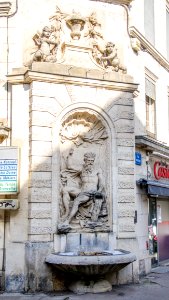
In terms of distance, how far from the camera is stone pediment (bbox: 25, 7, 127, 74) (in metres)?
9.87

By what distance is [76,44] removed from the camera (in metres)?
10.3

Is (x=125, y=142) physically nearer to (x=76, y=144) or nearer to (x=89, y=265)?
(x=76, y=144)

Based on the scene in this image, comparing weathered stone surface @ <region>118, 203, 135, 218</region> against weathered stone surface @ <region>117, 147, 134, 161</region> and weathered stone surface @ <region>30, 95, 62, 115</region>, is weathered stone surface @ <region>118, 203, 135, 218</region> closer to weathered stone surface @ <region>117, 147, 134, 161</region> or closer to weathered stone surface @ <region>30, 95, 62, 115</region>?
weathered stone surface @ <region>117, 147, 134, 161</region>

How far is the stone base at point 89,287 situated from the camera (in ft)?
28.7

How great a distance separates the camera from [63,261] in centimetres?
839

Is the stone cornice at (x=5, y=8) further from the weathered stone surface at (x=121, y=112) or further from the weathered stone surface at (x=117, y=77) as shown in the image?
the weathered stone surface at (x=121, y=112)

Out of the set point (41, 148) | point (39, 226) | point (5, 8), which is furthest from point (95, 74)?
point (39, 226)

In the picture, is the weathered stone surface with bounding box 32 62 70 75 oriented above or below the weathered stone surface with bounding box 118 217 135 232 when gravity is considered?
above

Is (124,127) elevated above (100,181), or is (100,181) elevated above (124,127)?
(124,127)

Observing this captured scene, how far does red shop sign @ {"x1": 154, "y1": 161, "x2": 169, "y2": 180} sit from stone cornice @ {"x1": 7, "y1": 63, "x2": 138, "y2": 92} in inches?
126

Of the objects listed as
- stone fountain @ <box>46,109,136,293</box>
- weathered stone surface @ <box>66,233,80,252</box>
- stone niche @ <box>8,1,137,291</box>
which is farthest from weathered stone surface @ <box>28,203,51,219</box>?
weathered stone surface @ <box>66,233,80,252</box>

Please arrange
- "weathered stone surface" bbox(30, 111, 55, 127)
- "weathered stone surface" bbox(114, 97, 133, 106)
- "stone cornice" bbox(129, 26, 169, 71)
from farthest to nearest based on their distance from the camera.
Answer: "stone cornice" bbox(129, 26, 169, 71) < "weathered stone surface" bbox(114, 97, 133, 106) < "weathered stone surface" bbox(30, 111, 55, 127)

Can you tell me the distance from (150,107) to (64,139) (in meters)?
4.43

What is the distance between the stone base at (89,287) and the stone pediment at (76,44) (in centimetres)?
498
